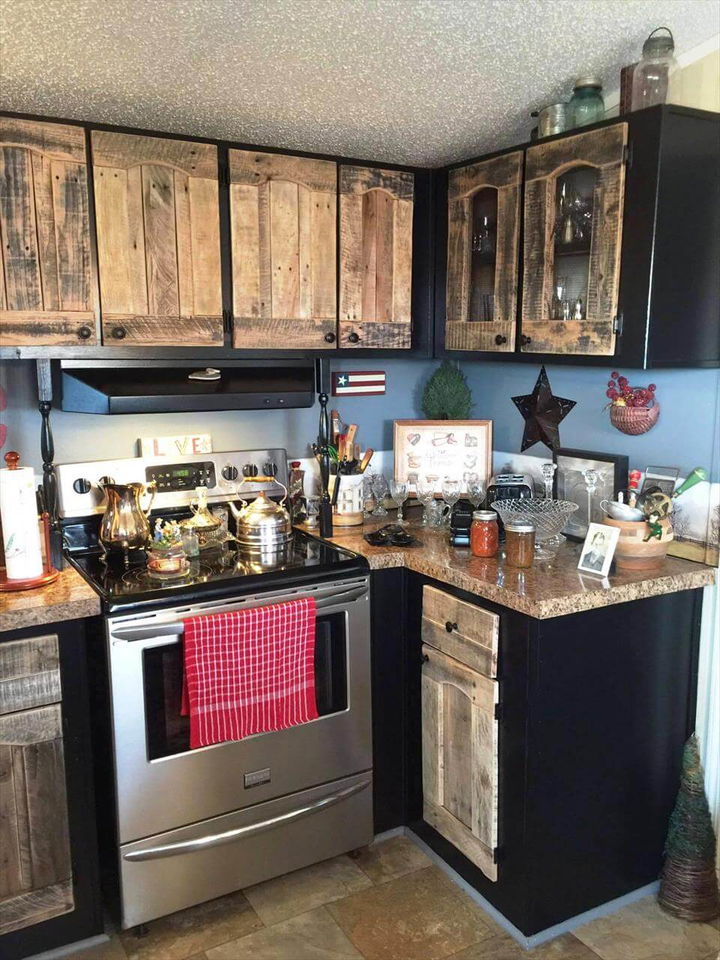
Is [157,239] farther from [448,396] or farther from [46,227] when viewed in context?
[448,396]

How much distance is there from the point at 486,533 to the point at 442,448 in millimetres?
685

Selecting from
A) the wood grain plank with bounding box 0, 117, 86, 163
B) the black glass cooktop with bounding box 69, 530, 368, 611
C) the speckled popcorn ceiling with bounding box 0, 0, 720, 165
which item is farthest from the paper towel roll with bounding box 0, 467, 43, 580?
the speckled popcorn ceiling with bounding box 0, 0, 720, 165

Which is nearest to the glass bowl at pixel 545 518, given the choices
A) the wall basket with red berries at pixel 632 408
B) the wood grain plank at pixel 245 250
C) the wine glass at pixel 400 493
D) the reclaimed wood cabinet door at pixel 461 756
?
the wall basket with red berries at pixel 632 408

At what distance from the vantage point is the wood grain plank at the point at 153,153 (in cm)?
225

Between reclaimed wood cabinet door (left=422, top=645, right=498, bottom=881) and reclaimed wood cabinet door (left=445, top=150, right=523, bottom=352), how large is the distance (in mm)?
1057

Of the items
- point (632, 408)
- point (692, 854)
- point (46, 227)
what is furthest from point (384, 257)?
point (692, 854)

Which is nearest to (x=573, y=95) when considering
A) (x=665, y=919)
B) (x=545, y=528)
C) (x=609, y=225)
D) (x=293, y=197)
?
(x=609, y=225)

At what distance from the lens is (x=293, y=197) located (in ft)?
8.30

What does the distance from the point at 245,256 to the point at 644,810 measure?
1.99 metres

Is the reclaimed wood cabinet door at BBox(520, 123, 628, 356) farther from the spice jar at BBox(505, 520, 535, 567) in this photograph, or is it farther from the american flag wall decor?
the american flag wall decor

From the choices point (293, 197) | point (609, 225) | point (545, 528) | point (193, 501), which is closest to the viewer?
point (609, 225)

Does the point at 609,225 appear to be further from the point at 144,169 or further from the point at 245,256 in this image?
the point at 144,169

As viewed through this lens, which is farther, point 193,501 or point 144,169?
point 193,501

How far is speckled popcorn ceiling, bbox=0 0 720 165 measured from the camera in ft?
5.77
